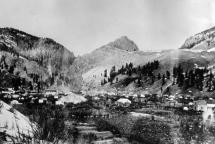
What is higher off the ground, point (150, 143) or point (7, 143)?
point (7, 143)

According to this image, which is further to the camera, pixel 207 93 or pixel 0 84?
pixel 207 93

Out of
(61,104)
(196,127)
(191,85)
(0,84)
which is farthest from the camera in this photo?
(191,85)

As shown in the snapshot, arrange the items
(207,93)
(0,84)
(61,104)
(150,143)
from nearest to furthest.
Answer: (0,84), (150,143), (61,104), (207,93)

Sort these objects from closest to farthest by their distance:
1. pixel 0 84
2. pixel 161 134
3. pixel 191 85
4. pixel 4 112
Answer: pixel 0 84, pixel 4 112, pixel 161 134, pixel 191 85

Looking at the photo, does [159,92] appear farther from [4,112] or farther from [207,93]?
[4,112]

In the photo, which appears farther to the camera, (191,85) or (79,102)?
(191,85)

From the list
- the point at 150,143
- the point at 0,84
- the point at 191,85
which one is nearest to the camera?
the point at 0,84

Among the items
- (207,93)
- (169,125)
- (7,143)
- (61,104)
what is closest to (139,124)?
(169,125)

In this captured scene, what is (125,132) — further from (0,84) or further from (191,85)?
(191,85)

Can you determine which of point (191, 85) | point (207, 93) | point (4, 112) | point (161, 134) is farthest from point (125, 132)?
point (191, 85)
